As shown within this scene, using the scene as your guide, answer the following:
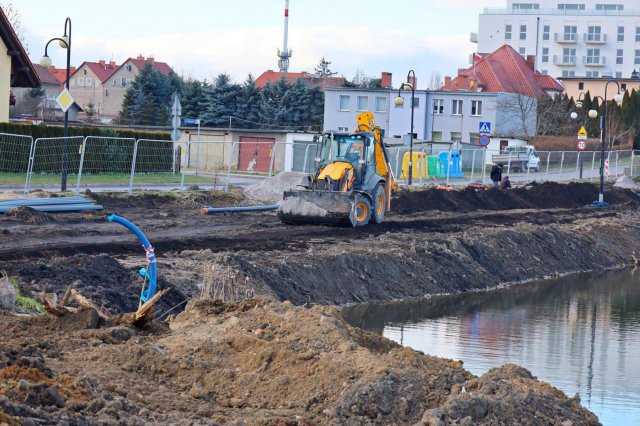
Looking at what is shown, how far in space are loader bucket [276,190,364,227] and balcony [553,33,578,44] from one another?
96.5m

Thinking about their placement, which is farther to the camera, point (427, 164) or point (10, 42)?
point (427, 164)

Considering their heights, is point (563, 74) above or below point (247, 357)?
above

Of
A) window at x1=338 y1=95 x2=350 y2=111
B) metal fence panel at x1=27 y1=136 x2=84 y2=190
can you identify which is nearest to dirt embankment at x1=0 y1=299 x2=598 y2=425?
metal fence panel at x1=27 y1=136 x2=84 y2=190

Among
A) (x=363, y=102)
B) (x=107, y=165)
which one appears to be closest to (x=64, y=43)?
(x=107, y=165)

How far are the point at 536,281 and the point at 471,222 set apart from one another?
17.1 feet

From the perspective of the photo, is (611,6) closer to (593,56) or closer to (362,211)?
(593,56)

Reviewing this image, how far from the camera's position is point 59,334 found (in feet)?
35.9

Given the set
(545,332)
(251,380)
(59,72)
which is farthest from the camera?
(59,72)

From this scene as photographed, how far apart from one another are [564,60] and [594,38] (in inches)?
157

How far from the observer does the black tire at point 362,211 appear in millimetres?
25625

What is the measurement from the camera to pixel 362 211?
2608cm

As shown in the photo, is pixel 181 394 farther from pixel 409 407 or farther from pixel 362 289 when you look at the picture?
pixel 362 289

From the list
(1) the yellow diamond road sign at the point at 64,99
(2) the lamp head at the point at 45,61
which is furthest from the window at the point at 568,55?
(1) the yellow diamond road sign at the point at 64,99

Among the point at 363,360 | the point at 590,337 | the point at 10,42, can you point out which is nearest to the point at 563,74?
the point at 10,42
